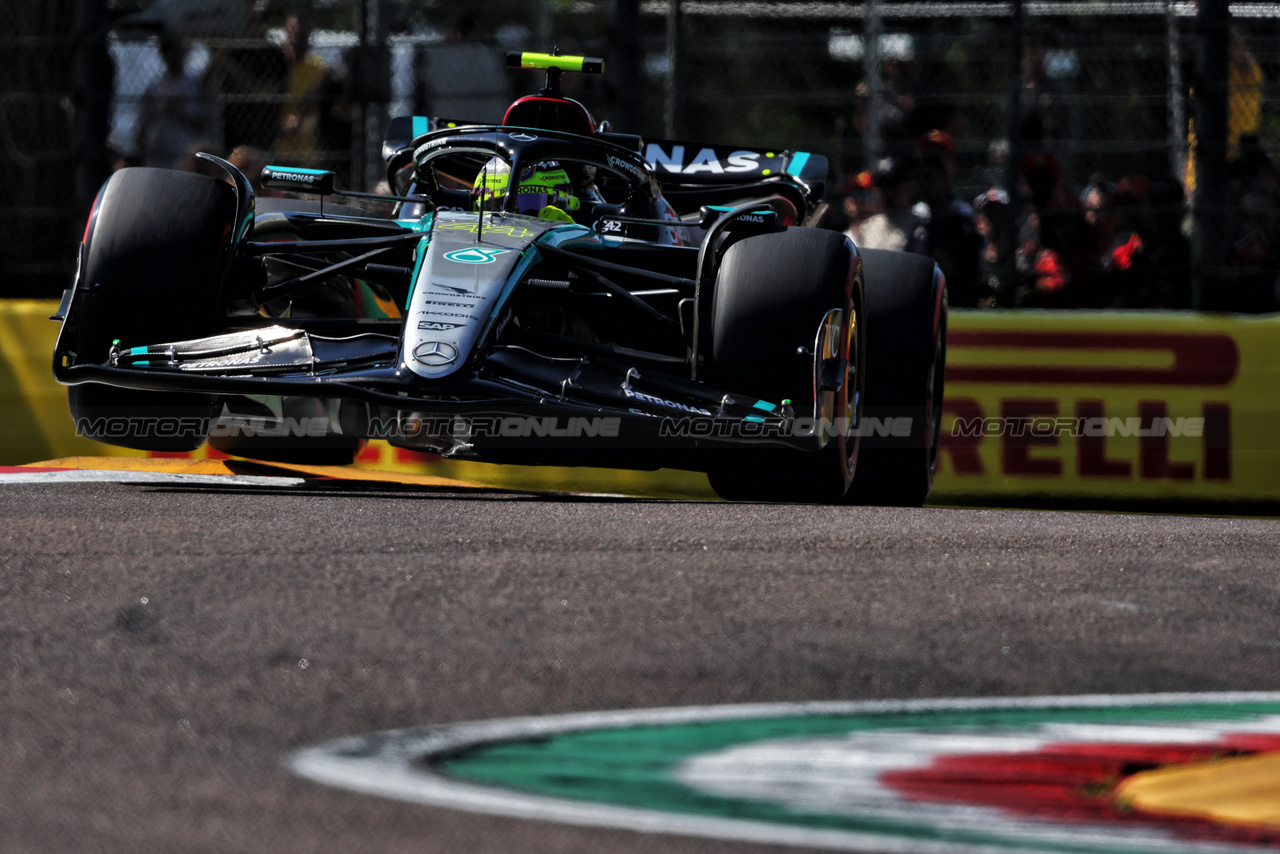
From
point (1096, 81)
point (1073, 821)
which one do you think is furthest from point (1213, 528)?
point (1096, 81)

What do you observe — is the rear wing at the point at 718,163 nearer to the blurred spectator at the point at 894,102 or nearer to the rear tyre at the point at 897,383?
the rear tyre at the point at 897,383

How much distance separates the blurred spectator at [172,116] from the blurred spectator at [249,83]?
0.14 m

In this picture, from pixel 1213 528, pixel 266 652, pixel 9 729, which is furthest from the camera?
pixel 1213 528

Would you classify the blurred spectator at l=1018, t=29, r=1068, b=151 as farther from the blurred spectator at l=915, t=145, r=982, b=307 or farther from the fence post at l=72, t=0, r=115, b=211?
the fence post at l=72, t=0, r=115, b=211

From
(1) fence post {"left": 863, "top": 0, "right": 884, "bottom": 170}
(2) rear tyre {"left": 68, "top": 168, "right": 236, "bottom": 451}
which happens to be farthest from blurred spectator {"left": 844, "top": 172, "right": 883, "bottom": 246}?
(2) rear tyre {"left": 68, "top": 168, "right": 236, "bottom": 451}

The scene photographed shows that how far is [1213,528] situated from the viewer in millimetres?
5234

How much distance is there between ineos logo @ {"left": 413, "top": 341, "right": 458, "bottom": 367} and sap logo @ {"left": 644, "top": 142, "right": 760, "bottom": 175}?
8.12ft

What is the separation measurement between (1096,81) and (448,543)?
6288 mm

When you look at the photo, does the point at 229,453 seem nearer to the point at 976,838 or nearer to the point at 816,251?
the point at 816,251

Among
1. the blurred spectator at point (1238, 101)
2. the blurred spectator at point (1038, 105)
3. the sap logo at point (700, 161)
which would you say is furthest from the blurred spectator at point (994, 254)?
the sap logo at point (700, 161)

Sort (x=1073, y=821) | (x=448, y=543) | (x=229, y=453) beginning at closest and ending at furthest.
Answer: (x=1073, y=821)
(x=448, y=543)
(x=229, y=453)

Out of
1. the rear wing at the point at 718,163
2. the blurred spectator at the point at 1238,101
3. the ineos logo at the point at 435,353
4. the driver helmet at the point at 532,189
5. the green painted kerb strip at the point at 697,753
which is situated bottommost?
the green painted kerb strip at the point at 697,753

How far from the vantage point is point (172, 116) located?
9828 millimetres

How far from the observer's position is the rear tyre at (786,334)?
17.7 ft
